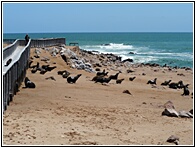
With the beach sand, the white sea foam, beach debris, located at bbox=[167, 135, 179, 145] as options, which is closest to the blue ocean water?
the white sea foam

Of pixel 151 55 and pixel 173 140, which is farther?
pixel 151 55

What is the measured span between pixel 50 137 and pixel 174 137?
2825 mm

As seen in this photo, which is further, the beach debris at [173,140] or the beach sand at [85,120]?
the beach debris at [173,140]

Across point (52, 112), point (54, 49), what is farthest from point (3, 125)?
point (54, 49)

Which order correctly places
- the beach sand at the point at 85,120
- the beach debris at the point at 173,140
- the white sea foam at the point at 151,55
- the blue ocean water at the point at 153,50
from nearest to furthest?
the beach sand at the point at 85,120 → the beach debris at the point at 173,140 → the blue ocean water at the point at 153,50 → the white sea foam at the point at 151,55

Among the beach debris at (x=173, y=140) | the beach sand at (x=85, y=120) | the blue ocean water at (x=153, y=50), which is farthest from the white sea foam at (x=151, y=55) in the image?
the beach debris at (x=173, y=140)

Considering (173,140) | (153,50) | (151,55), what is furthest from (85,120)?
(153,50)

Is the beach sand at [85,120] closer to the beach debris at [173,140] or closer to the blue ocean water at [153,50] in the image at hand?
the beach debris at [173,140]

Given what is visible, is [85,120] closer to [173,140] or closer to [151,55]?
[173,140]

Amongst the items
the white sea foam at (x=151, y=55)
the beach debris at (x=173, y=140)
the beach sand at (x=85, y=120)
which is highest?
the white sea foam at (x=151, y=55)

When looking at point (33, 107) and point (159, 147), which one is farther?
point (33, 107)

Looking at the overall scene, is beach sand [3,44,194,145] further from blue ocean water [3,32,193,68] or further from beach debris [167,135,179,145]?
blue ocean water [3,32,193,68]

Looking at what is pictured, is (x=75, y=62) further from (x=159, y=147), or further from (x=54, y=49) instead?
(x=159, y=147)

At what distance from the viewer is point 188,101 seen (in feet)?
59.3
